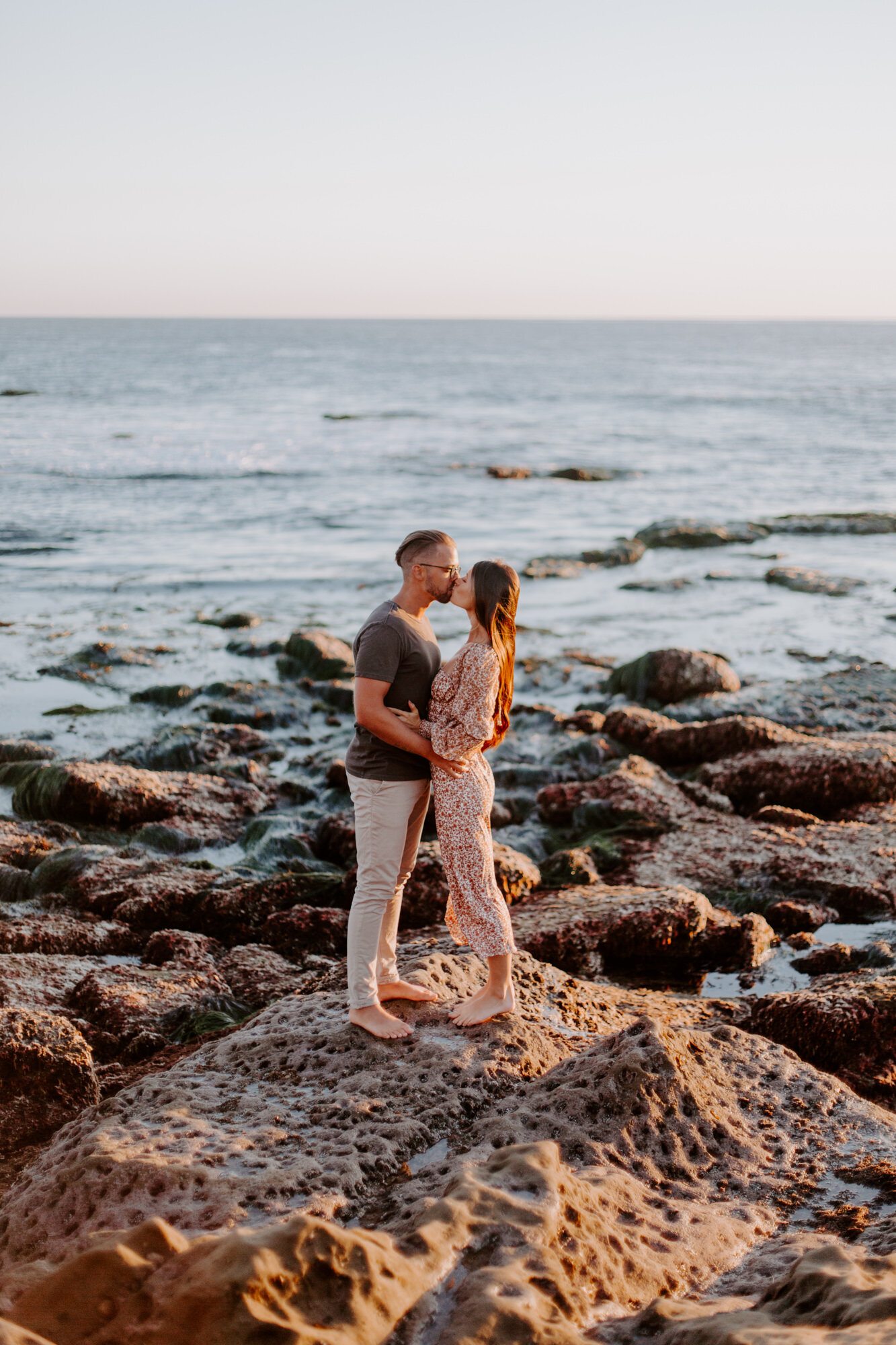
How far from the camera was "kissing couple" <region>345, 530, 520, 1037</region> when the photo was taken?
185 inches

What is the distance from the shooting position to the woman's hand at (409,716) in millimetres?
4723

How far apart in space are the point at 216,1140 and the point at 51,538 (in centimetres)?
2099

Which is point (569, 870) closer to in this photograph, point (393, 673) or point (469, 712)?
point (469, 712)

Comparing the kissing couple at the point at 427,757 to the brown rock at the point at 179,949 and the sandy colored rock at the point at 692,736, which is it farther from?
the sandy colored rock at the point at 692,736

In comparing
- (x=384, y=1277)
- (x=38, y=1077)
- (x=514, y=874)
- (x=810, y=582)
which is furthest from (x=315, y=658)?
(x=384, y=1277)

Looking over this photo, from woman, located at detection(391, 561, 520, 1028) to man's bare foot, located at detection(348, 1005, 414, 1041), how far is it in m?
0.29

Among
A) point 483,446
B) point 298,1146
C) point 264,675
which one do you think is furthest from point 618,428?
point 298,1146

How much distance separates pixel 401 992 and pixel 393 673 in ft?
5.06

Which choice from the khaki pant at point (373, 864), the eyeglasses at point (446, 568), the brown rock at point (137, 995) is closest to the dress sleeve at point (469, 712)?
the khaki pant at point (373, 864)

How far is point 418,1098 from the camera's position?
13.8 ft

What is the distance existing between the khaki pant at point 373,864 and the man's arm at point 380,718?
0.22 metres

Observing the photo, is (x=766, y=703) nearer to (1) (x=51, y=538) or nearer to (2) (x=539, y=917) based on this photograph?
(2) (x=539, y=917)

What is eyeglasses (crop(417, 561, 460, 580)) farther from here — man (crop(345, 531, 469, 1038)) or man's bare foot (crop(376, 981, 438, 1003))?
man's bare foot (crop(376, 981, 438, 1003))

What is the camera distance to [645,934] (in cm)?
673
